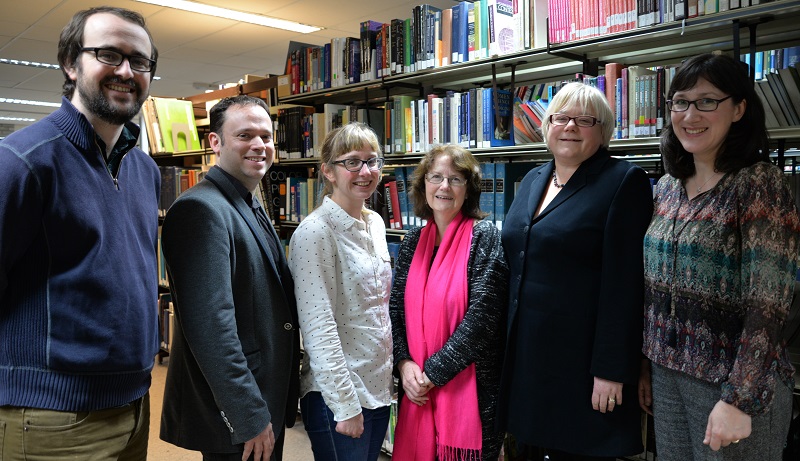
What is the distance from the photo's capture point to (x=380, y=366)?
184 cm

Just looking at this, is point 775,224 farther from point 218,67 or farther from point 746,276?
point 218,67

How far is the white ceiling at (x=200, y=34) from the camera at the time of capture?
5.68 m

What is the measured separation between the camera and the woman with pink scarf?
188cm

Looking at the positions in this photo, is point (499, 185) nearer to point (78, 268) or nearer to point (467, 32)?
point (467, 32)

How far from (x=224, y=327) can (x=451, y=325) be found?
768 millimetres

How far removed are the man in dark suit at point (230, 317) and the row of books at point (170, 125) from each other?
11.6 feet

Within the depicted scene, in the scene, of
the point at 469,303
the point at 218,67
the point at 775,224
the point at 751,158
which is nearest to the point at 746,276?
the point at 775,224

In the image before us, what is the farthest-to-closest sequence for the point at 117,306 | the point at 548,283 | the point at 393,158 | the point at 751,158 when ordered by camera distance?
the point at 393,158 → the point at 548,283 → the point at 751,158 → the point at 117,306

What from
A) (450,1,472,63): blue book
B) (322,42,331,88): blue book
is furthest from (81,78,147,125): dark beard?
(322,42,331,88): blue book

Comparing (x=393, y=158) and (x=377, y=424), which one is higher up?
(x=393, y=158)

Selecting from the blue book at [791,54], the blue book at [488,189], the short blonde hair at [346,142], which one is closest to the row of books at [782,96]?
the blue book at [791,54]

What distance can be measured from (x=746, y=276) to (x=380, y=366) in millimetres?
1035

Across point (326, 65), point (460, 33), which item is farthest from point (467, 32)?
point (326, 65)

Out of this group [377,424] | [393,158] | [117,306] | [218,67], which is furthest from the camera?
[218,67]
